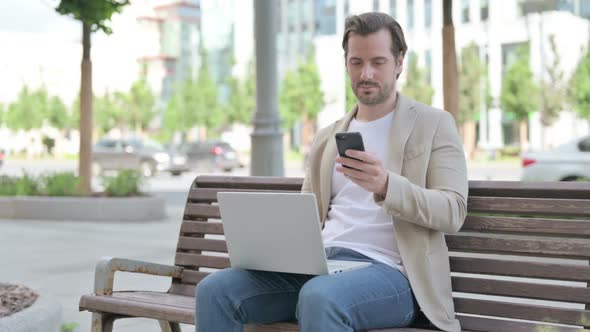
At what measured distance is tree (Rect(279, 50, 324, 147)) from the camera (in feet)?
187

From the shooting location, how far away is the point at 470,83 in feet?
164

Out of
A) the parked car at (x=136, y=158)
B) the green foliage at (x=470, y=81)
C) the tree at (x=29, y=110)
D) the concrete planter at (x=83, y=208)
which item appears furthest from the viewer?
the tree at (x=29, y=110)

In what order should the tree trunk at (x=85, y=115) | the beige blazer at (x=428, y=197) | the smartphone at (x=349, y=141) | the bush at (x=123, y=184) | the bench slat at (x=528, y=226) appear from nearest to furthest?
the smartphone at (x=349, y=141), the beige blazer at (x=428, y=197), the bench slat at (x=528, y=226), the tree trunk at (x=85, y=115), the bush at (x=123, y=184)

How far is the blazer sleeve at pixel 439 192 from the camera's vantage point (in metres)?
3.10

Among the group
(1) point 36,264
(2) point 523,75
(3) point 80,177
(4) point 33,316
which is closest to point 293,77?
(2) point 523,75

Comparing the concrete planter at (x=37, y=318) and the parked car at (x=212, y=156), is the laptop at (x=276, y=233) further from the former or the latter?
the parked car at (x=212, y=156)

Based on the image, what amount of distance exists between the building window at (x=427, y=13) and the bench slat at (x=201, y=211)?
6071 centimetres

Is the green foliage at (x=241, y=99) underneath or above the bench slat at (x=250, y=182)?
above

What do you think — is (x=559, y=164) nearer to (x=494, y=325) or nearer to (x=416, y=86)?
(x=494, y=325)

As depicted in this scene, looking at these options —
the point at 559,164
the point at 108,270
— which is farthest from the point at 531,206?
the point at 559,164

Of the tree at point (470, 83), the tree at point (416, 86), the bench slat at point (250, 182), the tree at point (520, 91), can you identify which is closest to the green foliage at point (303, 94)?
the tree at point (416, 86)

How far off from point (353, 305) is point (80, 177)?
11835mm

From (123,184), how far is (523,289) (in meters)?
11.5

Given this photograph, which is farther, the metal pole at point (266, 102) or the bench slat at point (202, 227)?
the metal pole at point (266, 102)
